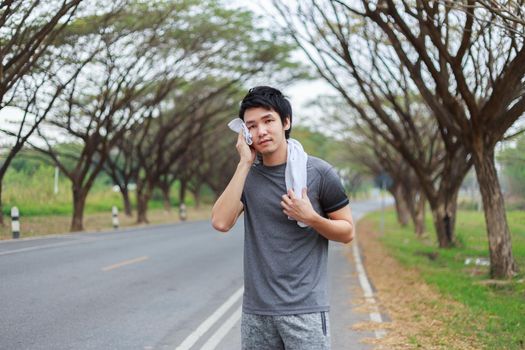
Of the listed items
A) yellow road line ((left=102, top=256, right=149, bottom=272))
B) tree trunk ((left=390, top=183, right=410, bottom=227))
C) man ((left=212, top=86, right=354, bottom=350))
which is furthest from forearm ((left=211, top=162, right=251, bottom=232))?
tree trunk ((left=390, top=183, right=410, bottom=227))

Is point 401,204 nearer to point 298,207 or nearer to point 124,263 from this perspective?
point 124,263

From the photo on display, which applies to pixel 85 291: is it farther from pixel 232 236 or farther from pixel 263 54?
pixel 263 54

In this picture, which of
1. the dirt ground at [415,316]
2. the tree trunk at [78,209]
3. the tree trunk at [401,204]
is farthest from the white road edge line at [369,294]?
the tree trunk at [401,204]

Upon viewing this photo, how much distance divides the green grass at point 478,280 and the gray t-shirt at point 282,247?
14.6 feet

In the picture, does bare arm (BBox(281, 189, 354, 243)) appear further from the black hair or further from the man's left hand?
the black hair

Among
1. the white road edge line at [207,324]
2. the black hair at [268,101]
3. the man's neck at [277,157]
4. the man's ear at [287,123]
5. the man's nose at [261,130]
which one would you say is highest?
the black hair at [268,101]

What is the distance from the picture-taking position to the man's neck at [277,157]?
3100 millimetres

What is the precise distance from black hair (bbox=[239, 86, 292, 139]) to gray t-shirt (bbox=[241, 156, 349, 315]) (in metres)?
0.24

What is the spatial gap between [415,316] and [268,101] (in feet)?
21.0

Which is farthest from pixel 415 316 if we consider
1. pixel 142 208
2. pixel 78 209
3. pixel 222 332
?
pixel 142 208

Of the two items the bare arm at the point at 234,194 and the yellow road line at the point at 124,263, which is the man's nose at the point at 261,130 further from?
the yellow road line at the point at 124,263

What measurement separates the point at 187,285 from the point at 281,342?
8.09m

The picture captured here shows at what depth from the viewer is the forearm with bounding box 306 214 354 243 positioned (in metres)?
2.92

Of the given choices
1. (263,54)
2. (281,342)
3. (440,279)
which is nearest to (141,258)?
(440,279)
